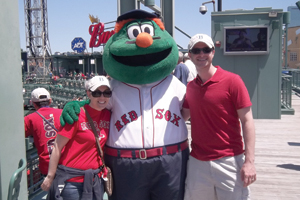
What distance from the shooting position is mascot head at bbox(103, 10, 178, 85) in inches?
109

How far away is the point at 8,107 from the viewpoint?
67.0 inches

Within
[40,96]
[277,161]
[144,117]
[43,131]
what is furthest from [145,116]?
[277,161]

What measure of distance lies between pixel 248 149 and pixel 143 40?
1.22m

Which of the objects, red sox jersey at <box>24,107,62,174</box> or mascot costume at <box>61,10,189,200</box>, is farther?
red sox jersey at <box>24,107,62,174</box>

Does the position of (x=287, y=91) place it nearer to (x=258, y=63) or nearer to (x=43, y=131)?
(x=258, y=63)

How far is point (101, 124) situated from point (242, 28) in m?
7.24

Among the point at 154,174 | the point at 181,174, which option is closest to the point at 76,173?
the point at 154,174

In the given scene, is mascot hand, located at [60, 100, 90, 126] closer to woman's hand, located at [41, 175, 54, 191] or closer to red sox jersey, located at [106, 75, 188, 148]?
red sox jersey, located at [106, 75, 188, 148]

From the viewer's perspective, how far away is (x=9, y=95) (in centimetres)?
170

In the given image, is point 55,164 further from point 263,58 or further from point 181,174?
point 263,58

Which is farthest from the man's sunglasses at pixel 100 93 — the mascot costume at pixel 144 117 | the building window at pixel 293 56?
the building window at pixel 293 56

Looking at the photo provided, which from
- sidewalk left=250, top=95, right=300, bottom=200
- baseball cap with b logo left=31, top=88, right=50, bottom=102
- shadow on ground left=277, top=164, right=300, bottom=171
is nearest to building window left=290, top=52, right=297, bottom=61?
sidewalk left=250, top=95, right=300, bottom=200

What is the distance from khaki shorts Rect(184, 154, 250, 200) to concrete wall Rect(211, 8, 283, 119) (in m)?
6.99

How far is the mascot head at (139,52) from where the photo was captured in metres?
2.78
